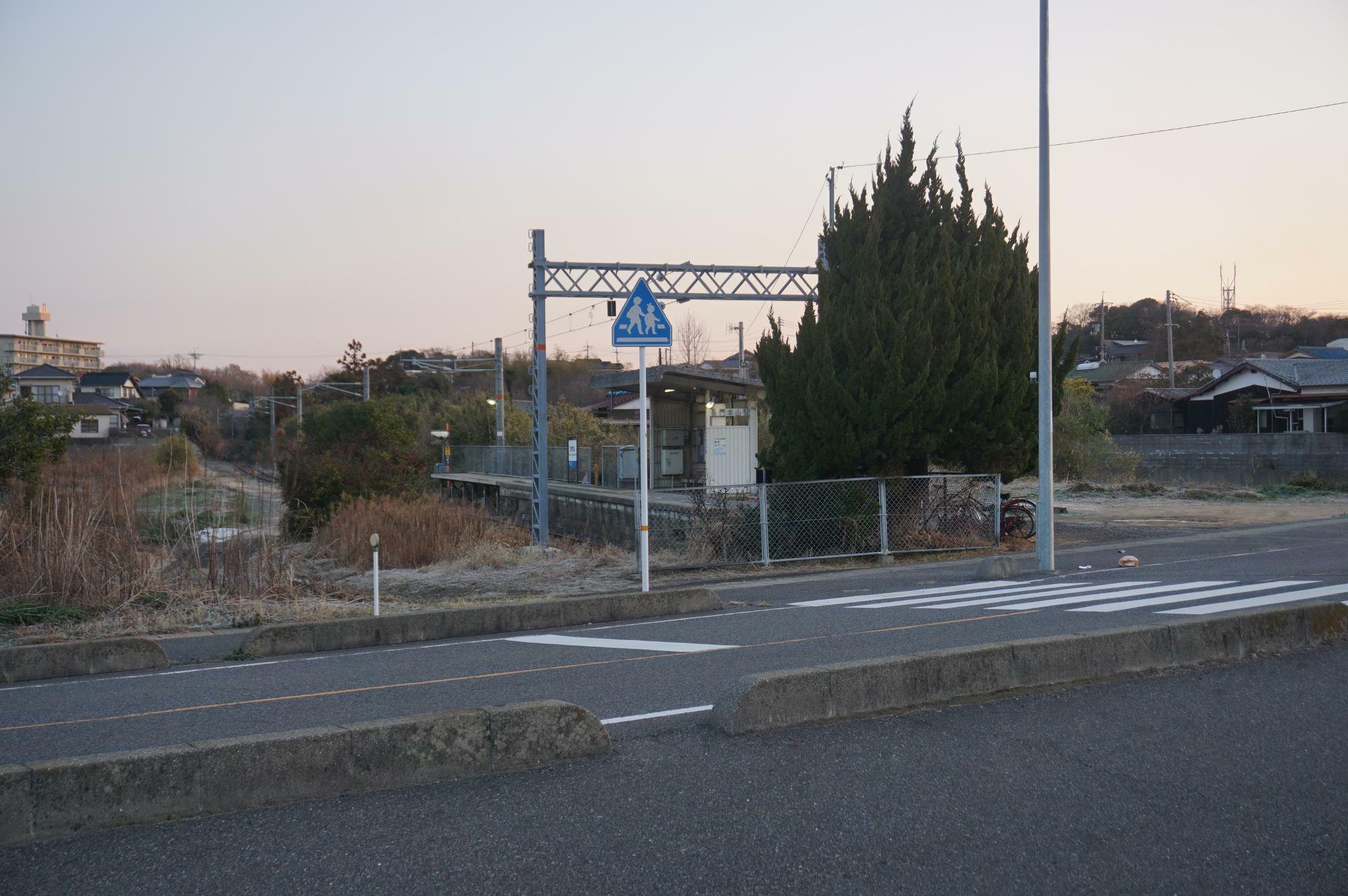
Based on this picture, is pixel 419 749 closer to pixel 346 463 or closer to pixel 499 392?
pixel 346 463

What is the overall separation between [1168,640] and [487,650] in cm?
617

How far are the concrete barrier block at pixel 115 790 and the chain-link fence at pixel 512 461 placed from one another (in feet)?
82.9

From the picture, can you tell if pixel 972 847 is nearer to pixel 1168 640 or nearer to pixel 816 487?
pixel 1168 640

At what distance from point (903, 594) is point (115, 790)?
35.3ft

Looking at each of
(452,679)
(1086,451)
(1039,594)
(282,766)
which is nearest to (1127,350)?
(1086,451)

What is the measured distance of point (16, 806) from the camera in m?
4.59

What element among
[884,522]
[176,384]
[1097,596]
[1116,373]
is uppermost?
[176,384]

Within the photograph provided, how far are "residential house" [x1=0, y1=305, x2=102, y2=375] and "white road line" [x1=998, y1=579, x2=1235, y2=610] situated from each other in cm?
11777

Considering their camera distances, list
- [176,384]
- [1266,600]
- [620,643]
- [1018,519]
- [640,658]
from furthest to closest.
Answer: [176,384] → [1018,519] → [1266,600] → [620,643] → [640,658]

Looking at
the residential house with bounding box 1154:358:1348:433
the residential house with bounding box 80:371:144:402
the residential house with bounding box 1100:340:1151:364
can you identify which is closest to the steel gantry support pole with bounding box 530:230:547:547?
the residential house with bounding box 1154:358:1348:433

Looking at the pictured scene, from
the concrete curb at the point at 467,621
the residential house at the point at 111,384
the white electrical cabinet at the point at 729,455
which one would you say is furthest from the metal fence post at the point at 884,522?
the residential house at the point at 111,384

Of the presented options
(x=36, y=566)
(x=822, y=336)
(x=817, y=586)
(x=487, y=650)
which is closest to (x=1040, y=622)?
(x=817, y=586)

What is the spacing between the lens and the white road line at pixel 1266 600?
11211 mm

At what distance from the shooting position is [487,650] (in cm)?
1021
